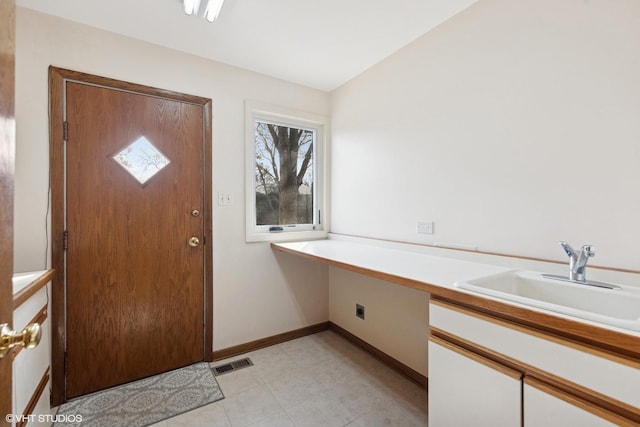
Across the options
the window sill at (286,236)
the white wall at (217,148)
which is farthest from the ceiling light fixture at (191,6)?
the window sill at (286,236)

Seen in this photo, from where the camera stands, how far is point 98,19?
1805mm

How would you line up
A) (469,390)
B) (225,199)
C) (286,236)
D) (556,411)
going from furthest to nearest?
1. (286,236)
2. (225,199)
3. (469,390)
4. (556,411)

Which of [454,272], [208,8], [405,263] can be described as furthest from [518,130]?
[208,8]

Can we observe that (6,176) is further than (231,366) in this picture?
No

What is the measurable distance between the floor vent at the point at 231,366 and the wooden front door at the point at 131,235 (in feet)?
0.69

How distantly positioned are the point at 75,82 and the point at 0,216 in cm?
182

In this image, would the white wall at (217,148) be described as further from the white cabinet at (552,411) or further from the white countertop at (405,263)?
the white cabinet at (552,411)

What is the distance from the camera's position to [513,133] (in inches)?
60.1

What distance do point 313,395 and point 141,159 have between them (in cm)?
207

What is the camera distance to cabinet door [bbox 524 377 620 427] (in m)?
0.81

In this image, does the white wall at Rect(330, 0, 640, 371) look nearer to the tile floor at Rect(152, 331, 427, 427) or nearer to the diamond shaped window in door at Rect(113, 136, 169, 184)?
the tile floor at Rect(152, 331, 427, 427)

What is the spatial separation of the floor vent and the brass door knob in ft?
5.77

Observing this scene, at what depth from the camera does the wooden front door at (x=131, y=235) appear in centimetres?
185

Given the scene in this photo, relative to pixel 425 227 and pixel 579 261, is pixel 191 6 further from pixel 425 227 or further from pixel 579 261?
pixel 579 261
